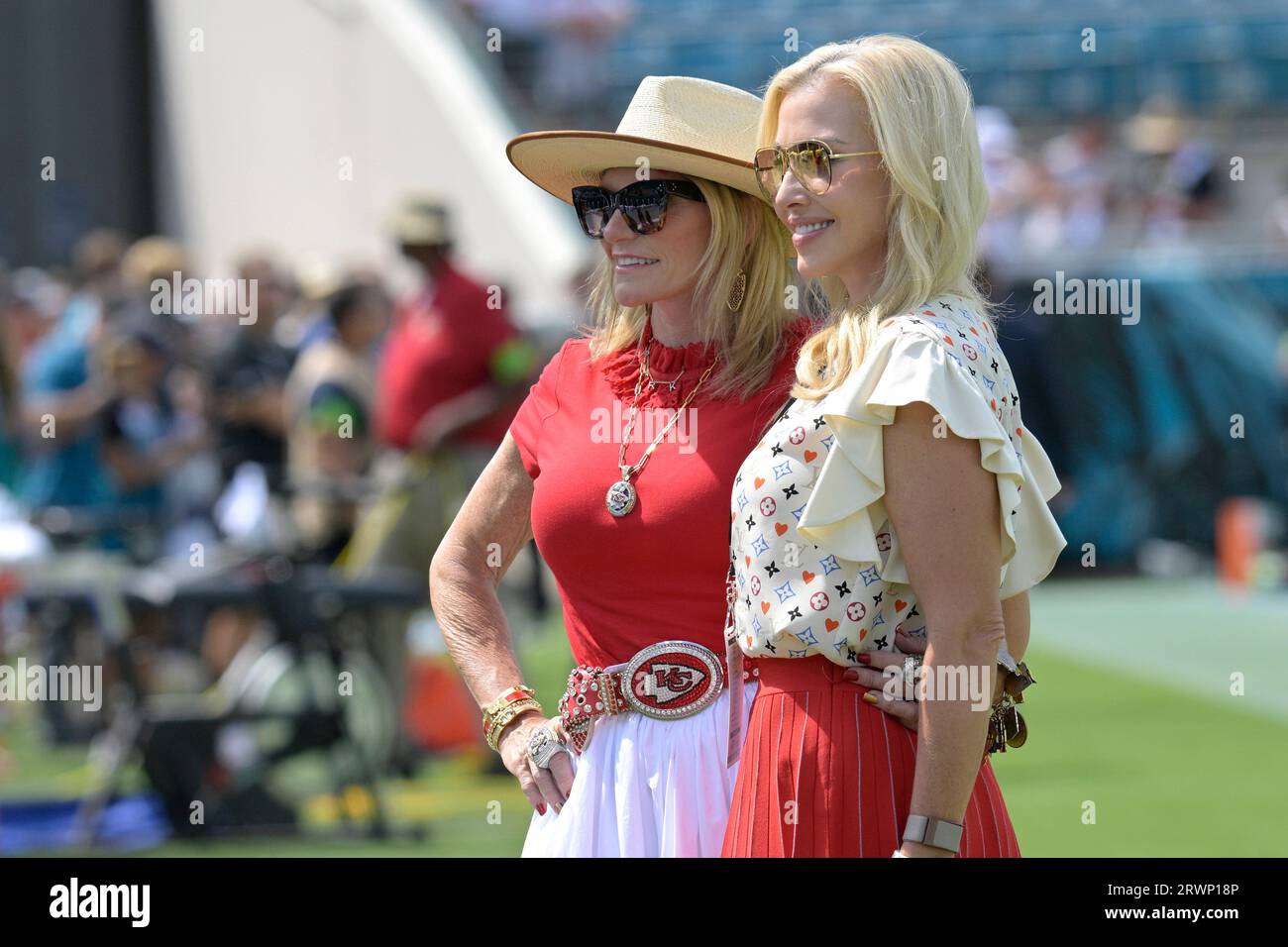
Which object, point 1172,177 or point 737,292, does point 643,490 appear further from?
point 1172,177

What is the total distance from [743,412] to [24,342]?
1055 centimetres

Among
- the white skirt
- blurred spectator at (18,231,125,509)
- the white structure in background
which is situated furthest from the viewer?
the white structure in background

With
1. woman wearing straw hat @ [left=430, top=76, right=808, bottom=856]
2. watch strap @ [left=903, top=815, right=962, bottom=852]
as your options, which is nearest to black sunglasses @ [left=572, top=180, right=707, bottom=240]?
woman wearing straw hat @ [left=430, top=76, right=808, bottom=856]

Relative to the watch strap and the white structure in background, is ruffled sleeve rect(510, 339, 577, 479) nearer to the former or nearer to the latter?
the watch strap

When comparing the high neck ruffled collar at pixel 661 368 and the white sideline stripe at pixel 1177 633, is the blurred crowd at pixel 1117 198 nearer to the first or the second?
the white sideline stripe at pixel 1177 633

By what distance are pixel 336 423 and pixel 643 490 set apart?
5.47 meters

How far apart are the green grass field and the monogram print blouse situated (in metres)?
4.06

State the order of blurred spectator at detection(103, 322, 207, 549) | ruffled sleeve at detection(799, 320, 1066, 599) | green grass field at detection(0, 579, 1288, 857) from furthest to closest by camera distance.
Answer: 1. blurred spectator at detection(103, 322, 207, 549)
2. green grass field at detection(0, 579, 1288, 857)
3. ruffled sleeve at detection(799, 320, 1066, 599)

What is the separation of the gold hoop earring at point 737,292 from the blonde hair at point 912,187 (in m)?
0.46

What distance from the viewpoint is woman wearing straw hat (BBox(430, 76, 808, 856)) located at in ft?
9.67

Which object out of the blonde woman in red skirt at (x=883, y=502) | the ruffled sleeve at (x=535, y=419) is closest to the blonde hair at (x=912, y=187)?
the blonde woman in red skirt at (x=883, y=502)

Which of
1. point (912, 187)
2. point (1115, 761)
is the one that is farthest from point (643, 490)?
point (1115, 761)

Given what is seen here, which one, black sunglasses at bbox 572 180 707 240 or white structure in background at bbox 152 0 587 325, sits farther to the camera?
white structure in background at bbox 152 0 587 325
